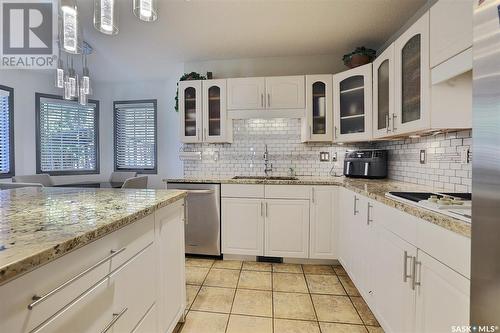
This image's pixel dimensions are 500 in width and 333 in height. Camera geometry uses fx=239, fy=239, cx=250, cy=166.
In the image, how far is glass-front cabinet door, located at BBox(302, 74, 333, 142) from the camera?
2.82 metres

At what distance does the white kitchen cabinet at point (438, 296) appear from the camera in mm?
881

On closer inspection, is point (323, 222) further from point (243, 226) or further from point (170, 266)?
point (170, 266)

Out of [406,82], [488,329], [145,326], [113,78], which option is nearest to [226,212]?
[145,326]

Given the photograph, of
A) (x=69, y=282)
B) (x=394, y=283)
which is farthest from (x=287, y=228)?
(x=69, y=282)

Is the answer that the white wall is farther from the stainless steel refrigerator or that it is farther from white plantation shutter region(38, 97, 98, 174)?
the stainless steel refrigerator

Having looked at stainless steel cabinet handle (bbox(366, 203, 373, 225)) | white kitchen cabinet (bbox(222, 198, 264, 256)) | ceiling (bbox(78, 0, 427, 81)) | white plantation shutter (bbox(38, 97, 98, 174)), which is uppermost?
ceiling (bbox(78, 0, 427, 81))

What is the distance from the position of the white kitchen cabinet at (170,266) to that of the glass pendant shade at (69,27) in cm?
108

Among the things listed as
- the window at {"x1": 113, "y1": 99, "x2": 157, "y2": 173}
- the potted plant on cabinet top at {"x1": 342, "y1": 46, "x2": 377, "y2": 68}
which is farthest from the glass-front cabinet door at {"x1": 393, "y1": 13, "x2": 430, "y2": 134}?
the window at {"x1": 113, "y1": 99, "x2": 157, "y2": 173}

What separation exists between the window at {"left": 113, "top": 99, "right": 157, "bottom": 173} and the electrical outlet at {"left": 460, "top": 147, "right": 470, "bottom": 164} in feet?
13.0

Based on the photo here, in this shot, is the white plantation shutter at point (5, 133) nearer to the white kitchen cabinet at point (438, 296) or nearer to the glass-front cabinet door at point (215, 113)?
the glass-front cabinet door at point (215, 113)

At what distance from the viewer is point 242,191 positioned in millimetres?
2668

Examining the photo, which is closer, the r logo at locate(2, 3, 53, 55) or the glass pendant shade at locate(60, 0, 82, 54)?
the glass pendant shade at locate(60, 0, 82, 54)

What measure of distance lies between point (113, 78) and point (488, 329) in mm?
4850

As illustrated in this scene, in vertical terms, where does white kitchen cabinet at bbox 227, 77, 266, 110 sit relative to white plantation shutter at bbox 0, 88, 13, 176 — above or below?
above
